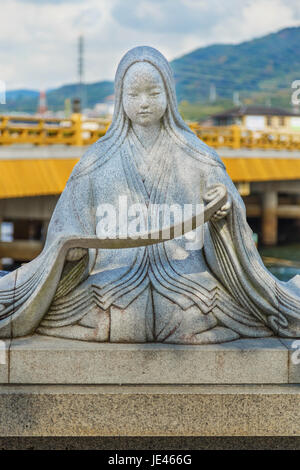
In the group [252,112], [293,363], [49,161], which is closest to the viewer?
[293,363]

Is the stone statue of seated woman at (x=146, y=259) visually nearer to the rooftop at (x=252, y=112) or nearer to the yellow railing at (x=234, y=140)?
the yellow railing at (x=234, y=140)

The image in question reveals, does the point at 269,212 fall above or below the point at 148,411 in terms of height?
below

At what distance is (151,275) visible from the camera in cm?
452

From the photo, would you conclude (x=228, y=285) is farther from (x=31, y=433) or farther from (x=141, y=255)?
(x=31, y=433)

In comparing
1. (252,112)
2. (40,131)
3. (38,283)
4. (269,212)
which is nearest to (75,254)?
(38,283)

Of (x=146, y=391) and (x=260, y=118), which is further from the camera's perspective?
(x=260, y=118)

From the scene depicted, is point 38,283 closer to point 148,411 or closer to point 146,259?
point 146,259

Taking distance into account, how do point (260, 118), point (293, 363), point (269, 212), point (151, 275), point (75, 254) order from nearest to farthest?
point (293, 363) → point (75, 254) → point (151, 275) → point (269, 212) → point (260, 118)

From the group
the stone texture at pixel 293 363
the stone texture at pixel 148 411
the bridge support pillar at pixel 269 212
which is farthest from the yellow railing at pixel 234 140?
the stone texture at pixel 148 411

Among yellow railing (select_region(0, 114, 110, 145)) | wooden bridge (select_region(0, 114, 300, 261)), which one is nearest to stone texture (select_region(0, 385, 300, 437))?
wooden bridge (select_region(0, 114, 300, 261))

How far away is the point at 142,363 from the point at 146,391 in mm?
171

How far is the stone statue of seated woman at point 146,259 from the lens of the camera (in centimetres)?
434

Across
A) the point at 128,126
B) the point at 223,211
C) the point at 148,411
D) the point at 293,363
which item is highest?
the point at 128,126

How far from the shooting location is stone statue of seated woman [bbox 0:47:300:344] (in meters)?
4.34
